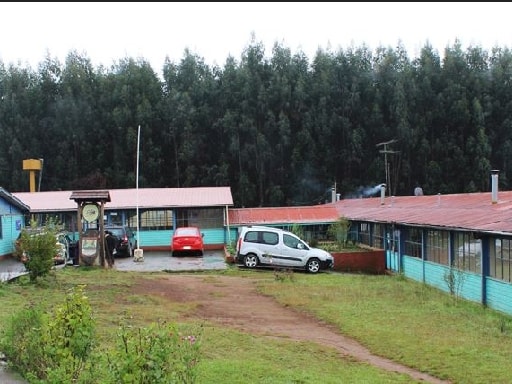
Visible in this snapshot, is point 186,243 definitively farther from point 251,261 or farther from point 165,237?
point 165,237

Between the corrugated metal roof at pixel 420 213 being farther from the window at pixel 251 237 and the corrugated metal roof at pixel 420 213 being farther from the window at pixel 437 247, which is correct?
the window at pixel 251 237

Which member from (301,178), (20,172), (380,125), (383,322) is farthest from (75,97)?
(383,322)

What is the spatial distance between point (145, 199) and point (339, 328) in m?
25.1

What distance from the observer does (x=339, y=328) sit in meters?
12.4

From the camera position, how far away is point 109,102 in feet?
169

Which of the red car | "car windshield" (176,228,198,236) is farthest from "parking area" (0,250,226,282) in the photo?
"car windshield" (176,228,198,236)

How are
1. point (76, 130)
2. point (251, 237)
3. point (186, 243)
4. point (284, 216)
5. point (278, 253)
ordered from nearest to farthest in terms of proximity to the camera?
point (278, 253), point (251, 237), point (186, 243), point (284, 216), point (76, 130)

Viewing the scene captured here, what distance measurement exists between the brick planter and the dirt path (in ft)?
21.5

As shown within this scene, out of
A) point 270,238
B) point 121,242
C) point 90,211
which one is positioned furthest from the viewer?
point 121,242

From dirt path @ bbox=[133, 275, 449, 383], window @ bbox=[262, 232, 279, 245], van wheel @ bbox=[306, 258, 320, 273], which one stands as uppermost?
window @ bbox=[262, 232, 279, 245]

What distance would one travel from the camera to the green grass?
8578 millimetres

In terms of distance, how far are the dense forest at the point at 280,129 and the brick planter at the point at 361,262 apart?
2245 centimetres

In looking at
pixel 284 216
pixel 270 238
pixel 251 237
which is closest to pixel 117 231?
pixel 251 237

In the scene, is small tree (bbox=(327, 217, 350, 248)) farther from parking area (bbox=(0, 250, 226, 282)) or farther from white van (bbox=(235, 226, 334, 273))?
parking area (bbox=(0, 250, 226, 282))
